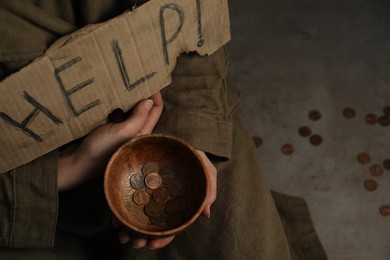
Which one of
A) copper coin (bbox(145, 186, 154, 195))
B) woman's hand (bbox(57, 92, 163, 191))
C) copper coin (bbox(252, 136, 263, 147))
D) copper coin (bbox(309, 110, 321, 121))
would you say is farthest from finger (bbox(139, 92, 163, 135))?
copper coin (bbox(309, 110, 321, 121))

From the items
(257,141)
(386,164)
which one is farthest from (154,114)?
(386,164)

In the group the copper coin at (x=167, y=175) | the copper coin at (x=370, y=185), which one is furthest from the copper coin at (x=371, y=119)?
the copper coin at (x=167, y=175)

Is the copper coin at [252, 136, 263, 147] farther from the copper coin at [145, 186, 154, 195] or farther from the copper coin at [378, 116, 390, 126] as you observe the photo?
the copper coin at [145, 186, 154, 195]

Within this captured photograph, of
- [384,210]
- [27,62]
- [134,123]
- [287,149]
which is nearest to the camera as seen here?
[27,62]

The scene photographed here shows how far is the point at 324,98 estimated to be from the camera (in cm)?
180

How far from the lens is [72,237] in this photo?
1.04 metres

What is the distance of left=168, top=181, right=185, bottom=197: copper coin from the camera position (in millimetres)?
900

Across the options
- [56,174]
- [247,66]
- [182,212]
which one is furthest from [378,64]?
[56,174]

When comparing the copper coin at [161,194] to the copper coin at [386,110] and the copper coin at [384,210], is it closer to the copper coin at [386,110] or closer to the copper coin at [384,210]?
the copper coin at [384,210]

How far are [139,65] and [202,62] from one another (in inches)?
7.7

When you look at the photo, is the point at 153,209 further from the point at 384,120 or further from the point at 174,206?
the point at 384,120

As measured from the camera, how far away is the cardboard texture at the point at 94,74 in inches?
29.5

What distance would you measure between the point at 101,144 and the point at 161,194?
0.16m

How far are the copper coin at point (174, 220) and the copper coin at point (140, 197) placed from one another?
6 centimetres
